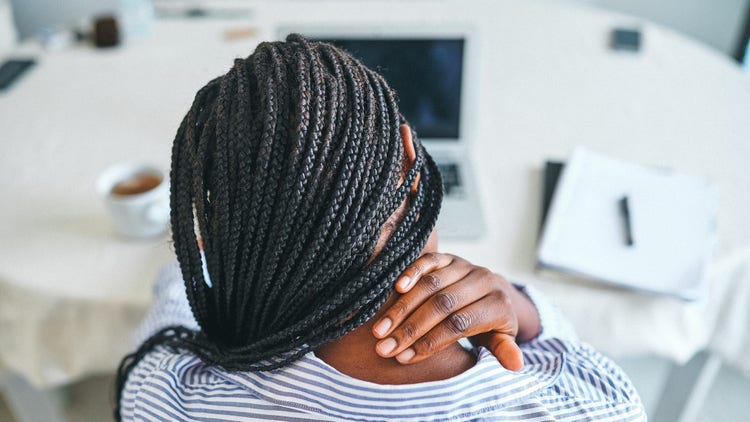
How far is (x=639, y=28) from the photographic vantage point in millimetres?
1620

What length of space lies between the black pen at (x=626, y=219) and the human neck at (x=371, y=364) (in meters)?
0.51

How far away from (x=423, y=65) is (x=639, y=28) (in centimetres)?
84

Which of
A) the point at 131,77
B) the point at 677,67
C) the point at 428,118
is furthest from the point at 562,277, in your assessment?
the point at 131,77

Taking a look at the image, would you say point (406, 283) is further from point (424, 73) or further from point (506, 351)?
point (424, 73)

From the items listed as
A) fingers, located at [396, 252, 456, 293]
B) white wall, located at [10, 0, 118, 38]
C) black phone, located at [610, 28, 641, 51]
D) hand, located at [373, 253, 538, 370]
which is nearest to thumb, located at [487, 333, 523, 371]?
hand, located at [373, 253, 538, 370]

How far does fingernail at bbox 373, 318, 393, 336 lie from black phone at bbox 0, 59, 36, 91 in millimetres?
1285

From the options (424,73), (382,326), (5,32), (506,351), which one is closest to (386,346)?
(382,326)

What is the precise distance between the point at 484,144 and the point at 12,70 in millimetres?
1160

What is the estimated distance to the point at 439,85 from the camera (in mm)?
1127

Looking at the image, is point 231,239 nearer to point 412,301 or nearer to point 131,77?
point 412,301

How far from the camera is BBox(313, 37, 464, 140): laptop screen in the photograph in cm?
109

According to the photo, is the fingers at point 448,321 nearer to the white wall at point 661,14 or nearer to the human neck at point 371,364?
the human neck at point 371,364

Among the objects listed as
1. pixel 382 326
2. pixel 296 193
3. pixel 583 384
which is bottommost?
pixel 583 384

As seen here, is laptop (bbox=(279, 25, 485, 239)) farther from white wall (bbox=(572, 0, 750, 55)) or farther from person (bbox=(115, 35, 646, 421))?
white wall (bbox=(572, 0, 750, 55))
